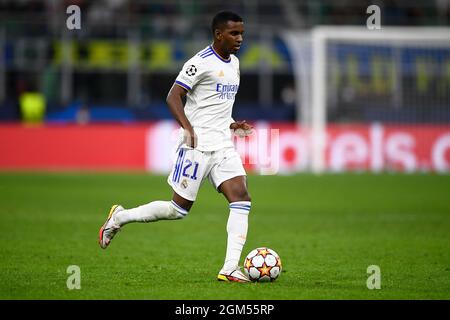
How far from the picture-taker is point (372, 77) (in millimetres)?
26703

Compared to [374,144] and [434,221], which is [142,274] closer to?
[434,221]

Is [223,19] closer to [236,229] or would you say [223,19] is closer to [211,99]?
[211,99]

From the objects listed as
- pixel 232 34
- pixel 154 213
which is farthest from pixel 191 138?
pixel 232 34

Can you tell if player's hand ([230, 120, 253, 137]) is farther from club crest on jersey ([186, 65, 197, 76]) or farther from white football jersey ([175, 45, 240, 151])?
club crest on jersey ([186, 65, 197, 76])

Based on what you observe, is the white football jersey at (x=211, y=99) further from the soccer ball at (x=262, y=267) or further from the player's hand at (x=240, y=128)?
the soccer ball at (x=262, y=267)

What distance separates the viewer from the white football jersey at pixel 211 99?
8680 mm

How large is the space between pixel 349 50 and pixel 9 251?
692 inches

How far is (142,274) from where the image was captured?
906 cm

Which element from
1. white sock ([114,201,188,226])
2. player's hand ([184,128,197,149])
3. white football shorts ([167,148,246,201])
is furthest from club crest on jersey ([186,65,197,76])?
white sock ([114,201,188,226])

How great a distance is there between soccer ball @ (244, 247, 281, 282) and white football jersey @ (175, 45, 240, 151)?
3.48ft

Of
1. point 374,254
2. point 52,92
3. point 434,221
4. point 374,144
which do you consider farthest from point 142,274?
point 52,92

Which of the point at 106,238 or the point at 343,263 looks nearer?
the point at 106,238

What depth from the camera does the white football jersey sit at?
868cm

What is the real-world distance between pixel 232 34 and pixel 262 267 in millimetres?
2110
